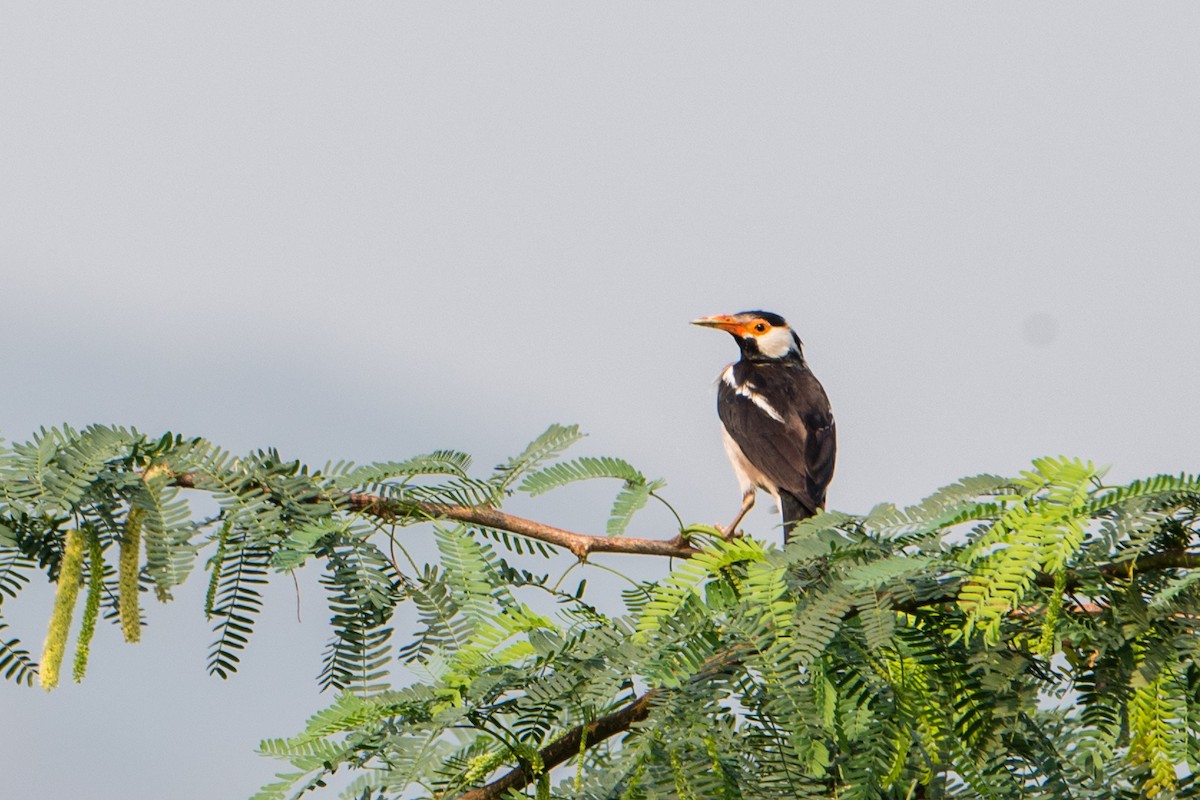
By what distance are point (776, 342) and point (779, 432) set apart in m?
1.89

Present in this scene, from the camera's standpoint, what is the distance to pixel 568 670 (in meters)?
2.32

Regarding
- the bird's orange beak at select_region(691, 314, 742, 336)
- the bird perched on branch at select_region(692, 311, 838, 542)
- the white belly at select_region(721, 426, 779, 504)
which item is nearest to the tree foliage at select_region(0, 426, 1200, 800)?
the bird perched on branch at select_region(692, 311, 838, 542)

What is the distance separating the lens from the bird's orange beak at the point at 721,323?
9.93 metres

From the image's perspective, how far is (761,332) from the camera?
995 cm

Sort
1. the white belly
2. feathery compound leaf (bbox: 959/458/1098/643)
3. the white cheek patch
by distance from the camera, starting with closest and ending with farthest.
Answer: feathery compound leaf (bbox: 959/458/1098/643)
the white belly
the white cheek patch

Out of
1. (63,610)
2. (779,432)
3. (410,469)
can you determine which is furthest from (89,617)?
(779,432)

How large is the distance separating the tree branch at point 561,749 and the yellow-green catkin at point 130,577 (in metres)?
0.77

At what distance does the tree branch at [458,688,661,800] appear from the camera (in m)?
2.39

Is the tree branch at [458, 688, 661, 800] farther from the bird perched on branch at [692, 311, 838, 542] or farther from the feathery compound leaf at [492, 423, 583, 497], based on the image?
the bird perched on branch at [692, 311, 838, 542]

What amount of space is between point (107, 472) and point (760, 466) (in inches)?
220

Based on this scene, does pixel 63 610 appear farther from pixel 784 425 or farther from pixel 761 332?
pixel 761 332

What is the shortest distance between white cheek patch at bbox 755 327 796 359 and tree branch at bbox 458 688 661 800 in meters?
7.61

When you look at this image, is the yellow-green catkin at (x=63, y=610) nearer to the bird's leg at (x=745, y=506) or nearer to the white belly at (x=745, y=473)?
the bird's leg at (x=745, y=506)

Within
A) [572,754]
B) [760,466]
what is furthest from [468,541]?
→ [760,466]
